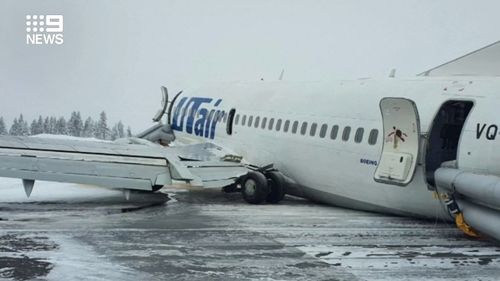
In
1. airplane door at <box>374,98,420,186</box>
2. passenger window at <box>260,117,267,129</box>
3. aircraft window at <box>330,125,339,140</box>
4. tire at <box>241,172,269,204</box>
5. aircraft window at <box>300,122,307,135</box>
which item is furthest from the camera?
passenger window at <box>260,117,267,129</box>

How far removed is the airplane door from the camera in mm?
11820

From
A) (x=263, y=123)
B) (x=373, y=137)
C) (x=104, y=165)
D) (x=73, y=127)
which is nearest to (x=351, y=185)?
(x=373, y=137)

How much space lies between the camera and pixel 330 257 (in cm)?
912

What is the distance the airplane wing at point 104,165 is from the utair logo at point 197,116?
114 inches

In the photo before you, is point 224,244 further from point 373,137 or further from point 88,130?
point 88,130

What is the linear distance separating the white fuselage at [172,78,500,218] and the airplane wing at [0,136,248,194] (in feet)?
4.72

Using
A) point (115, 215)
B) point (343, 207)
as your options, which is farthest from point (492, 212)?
point (115, 215)

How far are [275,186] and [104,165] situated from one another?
4.25 meters

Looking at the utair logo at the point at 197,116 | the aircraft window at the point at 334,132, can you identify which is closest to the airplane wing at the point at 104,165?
the aircraft window at the point at 334,132

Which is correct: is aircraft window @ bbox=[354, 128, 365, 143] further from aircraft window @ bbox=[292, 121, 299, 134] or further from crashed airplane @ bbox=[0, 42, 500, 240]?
aircraft window @ bbox=[292, 121, 299, 134]

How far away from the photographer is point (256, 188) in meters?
15.2

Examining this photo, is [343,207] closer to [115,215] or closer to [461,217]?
[461,217]

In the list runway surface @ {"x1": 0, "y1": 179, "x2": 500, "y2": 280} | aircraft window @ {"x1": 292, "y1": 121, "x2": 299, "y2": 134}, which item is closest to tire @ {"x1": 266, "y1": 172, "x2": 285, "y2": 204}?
runway surface @ {"x1": 0, "y1": 179, "x2": 500, "y2": 280}

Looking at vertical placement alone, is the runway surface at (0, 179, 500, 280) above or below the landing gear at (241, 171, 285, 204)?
below
